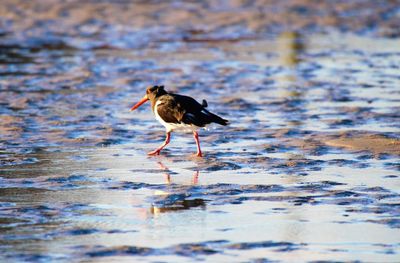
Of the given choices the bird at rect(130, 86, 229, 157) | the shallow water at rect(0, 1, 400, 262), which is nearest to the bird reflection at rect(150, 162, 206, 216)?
the shallow water at rect(0, 1, 400, 262)

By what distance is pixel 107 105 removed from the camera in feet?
43.7

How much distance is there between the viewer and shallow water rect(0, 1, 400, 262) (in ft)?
23.7

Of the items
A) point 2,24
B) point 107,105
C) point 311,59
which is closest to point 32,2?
point 2,24

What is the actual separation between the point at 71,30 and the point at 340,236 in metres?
14.0

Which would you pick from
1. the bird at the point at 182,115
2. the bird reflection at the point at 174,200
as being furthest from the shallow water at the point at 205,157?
the bird at the point at 182,115

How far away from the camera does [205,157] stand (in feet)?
33.6

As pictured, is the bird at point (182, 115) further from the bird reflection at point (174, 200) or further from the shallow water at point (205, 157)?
the bird reflection at point (174, 200)

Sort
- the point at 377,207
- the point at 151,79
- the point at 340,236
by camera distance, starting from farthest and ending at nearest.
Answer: the point at 151,79 < the point at 377,207 < the point at 340,236

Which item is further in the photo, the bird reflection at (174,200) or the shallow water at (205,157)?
→ the bird reflection at (174,200)

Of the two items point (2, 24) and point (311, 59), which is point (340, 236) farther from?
point (2, 24)

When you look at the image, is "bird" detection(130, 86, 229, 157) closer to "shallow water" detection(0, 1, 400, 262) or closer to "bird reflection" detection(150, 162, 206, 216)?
"shallow water" detection(0, 1, 400, 262)

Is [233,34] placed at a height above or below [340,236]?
above

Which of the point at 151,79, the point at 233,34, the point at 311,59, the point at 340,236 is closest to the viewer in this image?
the point at 340,236

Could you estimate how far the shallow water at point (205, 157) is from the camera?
7227mm
